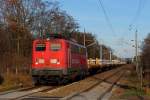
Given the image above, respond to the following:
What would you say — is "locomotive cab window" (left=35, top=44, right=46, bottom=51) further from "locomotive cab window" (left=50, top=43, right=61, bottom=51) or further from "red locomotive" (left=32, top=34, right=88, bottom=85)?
"locomotive cab window" (left=50, top=43, right=61, bottom=51)

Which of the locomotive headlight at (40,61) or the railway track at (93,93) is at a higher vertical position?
the locomotive headlight at (40,61)

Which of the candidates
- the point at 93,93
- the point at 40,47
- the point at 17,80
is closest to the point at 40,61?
the point at 40,47

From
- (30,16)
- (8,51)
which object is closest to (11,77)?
(8,51)

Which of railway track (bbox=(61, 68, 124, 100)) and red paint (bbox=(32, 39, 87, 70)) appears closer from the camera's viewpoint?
railway track (bbox=(61, 68, 124, 100))

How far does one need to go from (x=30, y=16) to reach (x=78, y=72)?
22.8 ft

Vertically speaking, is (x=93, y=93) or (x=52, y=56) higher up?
(x=52, y=56)

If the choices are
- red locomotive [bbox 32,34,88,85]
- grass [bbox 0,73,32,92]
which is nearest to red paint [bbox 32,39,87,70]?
red locomotive [bbox 32,34,88,85]

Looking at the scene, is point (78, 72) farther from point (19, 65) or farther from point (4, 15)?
point (4, 15)

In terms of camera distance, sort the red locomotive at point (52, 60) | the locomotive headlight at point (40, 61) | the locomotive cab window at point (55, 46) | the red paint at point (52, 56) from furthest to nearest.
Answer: the locomotive cab window at point (55, 46), the locomotive headlight at point (40, 61), the red paint at point (52, 56), the red locomotive at point (52, 60)

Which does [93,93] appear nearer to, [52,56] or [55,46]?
[52,56]

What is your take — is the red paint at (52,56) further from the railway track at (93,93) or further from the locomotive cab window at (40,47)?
the railway track at (93,93)

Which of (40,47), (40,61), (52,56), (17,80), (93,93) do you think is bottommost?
(93,93)

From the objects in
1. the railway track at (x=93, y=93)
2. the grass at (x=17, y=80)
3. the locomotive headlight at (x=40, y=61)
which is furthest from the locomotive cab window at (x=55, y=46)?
the railway track at (x=93, y=93)

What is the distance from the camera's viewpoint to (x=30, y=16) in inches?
1604
